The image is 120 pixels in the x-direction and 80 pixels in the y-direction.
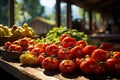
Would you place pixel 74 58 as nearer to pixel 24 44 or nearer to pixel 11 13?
pixel 24 44

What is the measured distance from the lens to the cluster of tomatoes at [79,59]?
1.62 meters

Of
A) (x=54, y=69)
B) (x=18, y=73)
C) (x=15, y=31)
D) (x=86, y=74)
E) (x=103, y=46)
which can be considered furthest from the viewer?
(x=15, y=31)

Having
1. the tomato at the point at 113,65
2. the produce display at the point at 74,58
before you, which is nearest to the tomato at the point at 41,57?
the produce display at the point at 74,58

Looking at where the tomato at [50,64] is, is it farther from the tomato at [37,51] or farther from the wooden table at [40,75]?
the tomato at [37,51]

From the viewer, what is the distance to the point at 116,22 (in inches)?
771

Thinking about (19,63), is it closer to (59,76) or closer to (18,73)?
(18,73)

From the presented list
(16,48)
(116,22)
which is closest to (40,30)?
(16,48)

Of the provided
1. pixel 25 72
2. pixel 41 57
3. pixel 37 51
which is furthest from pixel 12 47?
pixel 25 72

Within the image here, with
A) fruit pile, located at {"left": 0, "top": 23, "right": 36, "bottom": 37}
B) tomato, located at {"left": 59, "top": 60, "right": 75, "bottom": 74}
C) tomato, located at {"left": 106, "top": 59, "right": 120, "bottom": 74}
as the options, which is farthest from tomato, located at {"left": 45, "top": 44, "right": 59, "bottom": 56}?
fruit pile, located at {"left": 0, "top": 23, "right": 36, "bottom": 37}

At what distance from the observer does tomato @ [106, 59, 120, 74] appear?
5.27ft

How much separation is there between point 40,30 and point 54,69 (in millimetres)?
3313

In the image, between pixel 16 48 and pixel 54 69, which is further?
pixel 16 48

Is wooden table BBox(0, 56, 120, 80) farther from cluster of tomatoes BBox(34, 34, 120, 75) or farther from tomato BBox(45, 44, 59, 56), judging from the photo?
tomato BBox(45, 44, 59, 56)

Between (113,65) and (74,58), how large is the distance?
0.36 metres
